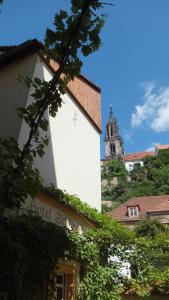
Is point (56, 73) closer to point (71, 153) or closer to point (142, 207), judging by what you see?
point (71, 153)

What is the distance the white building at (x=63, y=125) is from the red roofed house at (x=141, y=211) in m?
30.9

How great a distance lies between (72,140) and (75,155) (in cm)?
47

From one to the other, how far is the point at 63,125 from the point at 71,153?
2.91 feet

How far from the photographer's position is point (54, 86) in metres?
3.00

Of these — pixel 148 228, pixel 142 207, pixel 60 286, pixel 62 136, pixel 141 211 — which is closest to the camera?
pixel 60 286

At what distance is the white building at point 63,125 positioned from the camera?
9.84 metres

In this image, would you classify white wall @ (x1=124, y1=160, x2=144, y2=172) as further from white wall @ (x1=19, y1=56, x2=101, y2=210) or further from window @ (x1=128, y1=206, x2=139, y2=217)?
Answer: white wall @ (x1=19, y1=56, x2=101, y2=210)

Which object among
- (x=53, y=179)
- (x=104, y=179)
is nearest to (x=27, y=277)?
(x=53, y=179)

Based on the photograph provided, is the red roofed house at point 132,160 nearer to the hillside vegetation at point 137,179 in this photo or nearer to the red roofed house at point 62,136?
the hillside vegetation at point 137,179

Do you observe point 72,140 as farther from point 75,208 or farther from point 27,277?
point 27,277

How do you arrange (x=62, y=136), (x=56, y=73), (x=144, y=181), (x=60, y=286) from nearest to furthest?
(x=56, y=73)
(x=60, y=286)
(x=62, y=136)
(x=144, y=181)

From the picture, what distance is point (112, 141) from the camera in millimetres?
121125

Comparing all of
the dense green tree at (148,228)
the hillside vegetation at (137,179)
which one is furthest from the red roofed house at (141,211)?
the hillside vegetation at (137,179)

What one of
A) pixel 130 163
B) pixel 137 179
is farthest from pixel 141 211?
pixel 130 163
